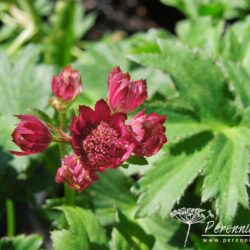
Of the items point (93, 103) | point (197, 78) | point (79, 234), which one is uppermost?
point (197, 78)

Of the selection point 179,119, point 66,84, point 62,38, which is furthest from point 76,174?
point 62,38

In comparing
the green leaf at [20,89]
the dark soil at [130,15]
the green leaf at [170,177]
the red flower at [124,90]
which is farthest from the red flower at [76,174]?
the dark soil at [130,15]

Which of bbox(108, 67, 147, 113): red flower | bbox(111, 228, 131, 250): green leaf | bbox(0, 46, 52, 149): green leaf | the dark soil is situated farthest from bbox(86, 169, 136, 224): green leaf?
the dark soil

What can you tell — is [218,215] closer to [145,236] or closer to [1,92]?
[145,236]

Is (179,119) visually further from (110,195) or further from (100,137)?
(100,137)

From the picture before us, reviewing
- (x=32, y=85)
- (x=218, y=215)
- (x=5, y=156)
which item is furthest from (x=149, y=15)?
(x=218, y=215)

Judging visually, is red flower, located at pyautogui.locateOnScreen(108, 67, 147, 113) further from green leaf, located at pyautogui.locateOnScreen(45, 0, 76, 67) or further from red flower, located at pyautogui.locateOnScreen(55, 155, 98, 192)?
green leaf, located at pyautogui.locateOnScreen(45, 0, 76, 67)
